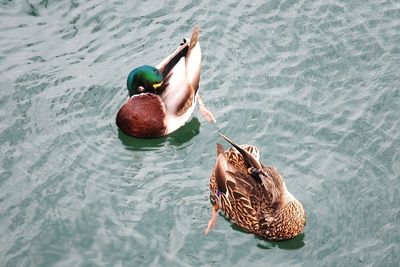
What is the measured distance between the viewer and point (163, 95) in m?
10.1

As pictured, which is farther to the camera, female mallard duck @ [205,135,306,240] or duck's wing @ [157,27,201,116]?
duck's wing @ [157,27,201,116]

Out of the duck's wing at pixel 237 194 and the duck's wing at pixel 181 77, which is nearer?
the duck's wing at pixel 237 194

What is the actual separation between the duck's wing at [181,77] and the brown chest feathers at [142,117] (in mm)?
167

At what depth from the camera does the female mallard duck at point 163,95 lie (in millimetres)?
9914

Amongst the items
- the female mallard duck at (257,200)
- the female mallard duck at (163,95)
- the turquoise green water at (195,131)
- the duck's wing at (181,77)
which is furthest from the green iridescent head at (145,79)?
the female mallard duck at (257,200)

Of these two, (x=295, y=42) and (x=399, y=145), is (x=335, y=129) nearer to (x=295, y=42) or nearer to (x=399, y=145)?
(x=399, y=145)

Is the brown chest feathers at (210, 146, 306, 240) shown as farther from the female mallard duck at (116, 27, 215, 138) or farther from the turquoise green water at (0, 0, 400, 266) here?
the female mallard duck at (116, 27, 215, 138)

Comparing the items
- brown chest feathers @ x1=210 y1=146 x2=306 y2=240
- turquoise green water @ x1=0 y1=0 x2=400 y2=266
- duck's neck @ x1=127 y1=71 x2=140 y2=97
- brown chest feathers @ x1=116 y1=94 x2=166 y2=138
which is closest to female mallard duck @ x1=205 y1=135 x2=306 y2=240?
brown chest feathers @ x1=210 y1=146 x2=306 y2=240

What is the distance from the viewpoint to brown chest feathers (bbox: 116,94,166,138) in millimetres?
9867

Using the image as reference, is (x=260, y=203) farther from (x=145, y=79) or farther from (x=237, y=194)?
(x=145, y=79)

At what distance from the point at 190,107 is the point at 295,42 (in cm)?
201

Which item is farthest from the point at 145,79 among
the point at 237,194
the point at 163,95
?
the point at 237,194

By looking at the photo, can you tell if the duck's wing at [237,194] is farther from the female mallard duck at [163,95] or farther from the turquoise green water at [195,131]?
the female mallard duck at [163,95]

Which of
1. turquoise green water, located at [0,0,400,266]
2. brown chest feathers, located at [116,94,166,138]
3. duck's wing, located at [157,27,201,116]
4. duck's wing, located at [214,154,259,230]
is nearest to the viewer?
turquoise green water, located at [0,0,400,266]
